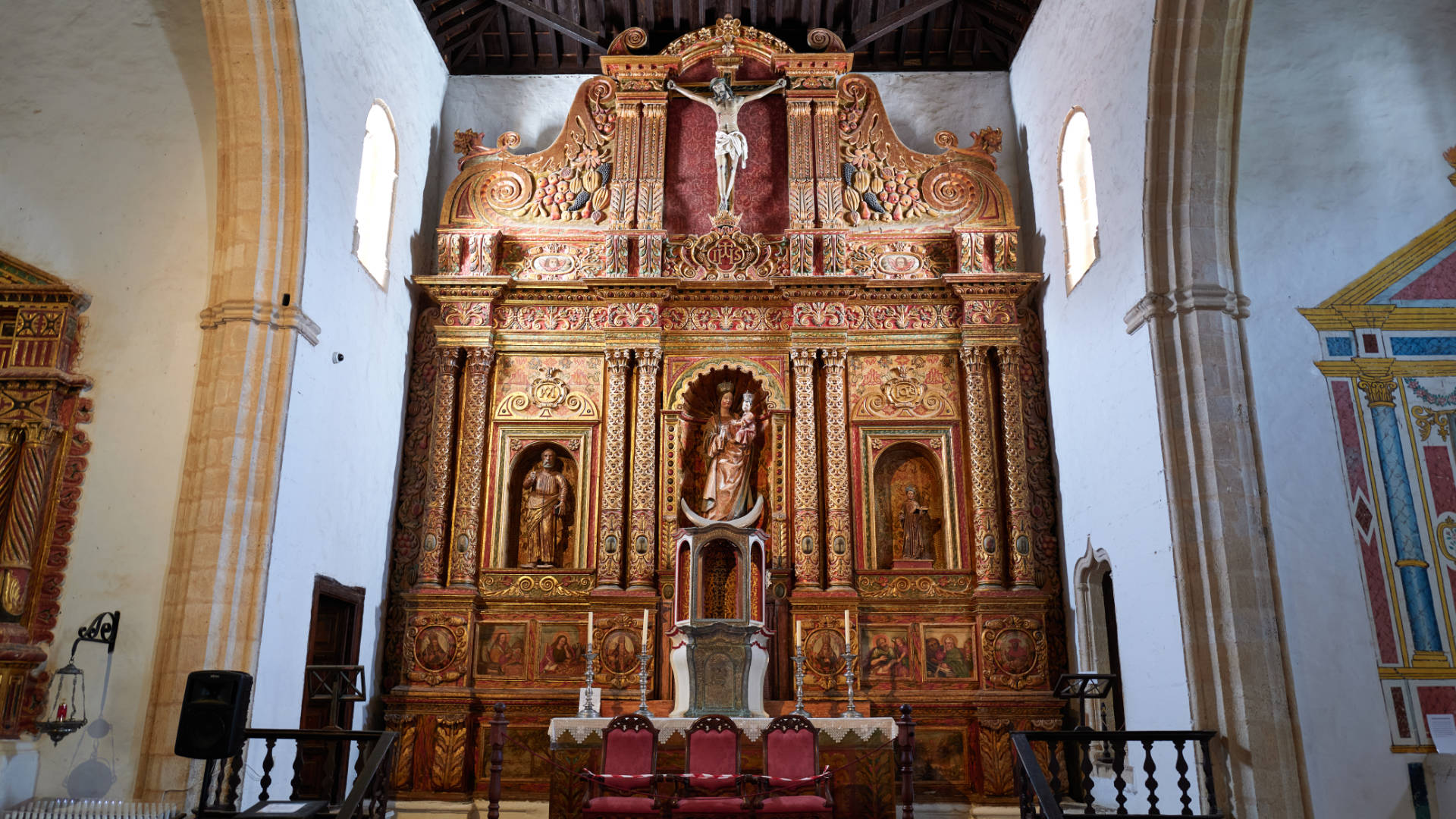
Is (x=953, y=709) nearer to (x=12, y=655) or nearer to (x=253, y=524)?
(x=253, y=524)

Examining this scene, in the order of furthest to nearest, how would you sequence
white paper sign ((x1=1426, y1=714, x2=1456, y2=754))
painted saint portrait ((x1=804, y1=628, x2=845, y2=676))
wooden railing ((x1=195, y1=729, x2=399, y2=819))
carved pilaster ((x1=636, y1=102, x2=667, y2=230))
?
carved pilaster ((x1=636, y1=102, x2=667, y2=230)), painted saint portrait ((x1=804, y1=628, x2=845, y2=676)), white paper sign ((x1=1426, y1=714, x2=1456, y2=754)), wooden railing ((x1=195, y1=729, x2=399, y2=819))

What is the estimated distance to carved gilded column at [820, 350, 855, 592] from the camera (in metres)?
11.6

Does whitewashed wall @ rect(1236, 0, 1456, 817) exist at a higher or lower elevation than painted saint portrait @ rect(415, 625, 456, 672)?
higher

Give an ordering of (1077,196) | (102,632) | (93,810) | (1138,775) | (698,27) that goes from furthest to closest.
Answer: (698,27)
(1077,196)
(1138,775)
(102,632)
(93,810)

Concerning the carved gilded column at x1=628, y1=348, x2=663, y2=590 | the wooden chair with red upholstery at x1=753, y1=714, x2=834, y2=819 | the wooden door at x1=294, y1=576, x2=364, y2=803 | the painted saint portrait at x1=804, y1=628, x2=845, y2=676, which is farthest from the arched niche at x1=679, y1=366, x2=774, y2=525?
the wooden door at x1=294, y1=576, x2=364, y2=803

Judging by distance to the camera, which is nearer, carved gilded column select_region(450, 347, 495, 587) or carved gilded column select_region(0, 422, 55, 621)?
carved gilded column select_region(0, 422, 55, 621)

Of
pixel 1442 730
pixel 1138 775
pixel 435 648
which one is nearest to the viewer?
pixel 1442 730

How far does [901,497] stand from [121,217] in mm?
8156

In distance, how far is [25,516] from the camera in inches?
336

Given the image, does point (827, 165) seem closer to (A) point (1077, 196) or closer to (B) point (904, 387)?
(B) point (904, 387)

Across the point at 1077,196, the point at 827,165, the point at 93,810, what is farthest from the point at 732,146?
the point at 93,810

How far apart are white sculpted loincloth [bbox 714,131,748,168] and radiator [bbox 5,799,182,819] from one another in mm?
8746

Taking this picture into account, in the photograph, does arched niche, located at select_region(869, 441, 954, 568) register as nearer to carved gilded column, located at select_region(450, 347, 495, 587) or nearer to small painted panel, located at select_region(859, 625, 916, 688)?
small painted panel, located at select_region(859, 625, 916, 688)

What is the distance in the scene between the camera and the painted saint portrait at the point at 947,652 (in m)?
11.3
